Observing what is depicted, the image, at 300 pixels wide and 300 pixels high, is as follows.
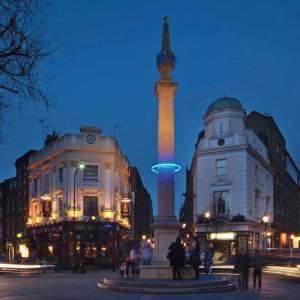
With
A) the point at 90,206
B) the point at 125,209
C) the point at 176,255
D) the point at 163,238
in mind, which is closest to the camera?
the point at 176,255

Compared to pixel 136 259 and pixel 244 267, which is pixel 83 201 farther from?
pixel 244 267

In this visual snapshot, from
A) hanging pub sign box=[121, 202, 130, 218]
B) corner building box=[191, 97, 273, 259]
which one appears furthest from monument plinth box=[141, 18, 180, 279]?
hanging pub sign box=[121, 202, 130, 218]

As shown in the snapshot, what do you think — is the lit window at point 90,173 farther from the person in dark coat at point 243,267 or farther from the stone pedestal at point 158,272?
the person in dark coat at point 243,267

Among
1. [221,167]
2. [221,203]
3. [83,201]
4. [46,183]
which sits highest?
[221,167]

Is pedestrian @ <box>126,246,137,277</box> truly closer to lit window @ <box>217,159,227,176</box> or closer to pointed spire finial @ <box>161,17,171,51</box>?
pointed spire finial @ <box>161,17,171,51</box>

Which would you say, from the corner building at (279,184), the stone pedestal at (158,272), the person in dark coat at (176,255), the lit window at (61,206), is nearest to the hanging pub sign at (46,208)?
the lit window at (61,206)

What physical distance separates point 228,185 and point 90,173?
43.2ft

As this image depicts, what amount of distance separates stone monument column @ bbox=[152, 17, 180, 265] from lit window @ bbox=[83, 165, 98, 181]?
32.9 meters

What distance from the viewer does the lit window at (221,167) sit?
5975 cm

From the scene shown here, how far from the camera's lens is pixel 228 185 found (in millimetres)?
59031

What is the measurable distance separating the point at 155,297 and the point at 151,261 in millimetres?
5460

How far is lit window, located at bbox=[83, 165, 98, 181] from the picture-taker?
197 ft

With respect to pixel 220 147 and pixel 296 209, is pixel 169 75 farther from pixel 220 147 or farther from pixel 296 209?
pixel 296 209


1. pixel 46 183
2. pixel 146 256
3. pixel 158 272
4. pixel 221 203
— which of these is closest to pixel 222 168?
pixel 221 203
